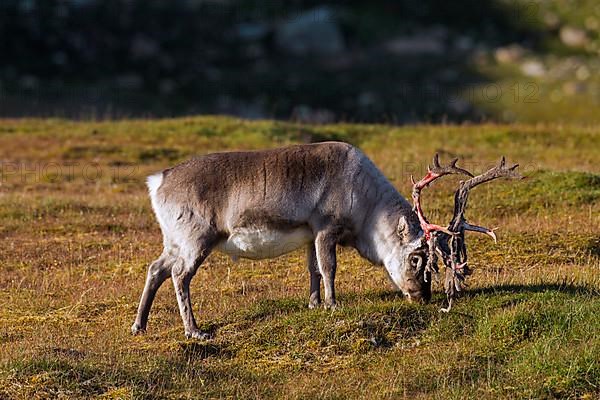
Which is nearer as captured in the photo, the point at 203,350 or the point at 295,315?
the point at 203,350


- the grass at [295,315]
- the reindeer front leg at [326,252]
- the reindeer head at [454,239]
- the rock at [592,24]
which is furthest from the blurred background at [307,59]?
the reindeer head at [454,239]

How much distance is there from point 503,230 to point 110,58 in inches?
1501

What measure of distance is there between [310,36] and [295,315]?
4850 cm

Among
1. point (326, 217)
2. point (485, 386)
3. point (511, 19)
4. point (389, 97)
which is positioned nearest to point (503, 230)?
point (326, 217)

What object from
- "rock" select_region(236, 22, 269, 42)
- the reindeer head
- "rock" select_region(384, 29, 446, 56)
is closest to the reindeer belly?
the reindeer head

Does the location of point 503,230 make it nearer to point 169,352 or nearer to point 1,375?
point 169,352

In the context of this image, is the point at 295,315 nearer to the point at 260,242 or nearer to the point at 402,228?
the point at 260,242

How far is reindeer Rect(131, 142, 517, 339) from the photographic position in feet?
40.0

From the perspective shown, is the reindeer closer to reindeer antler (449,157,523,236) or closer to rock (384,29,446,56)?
reindeer antler (449,157,523,236)

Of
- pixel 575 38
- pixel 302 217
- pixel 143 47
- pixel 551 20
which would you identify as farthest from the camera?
pixel 551 20

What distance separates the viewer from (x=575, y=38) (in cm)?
5884

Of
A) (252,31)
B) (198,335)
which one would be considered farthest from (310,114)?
(198,335)

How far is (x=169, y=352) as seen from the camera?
38.0 ft

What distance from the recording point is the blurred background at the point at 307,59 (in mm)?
46812
